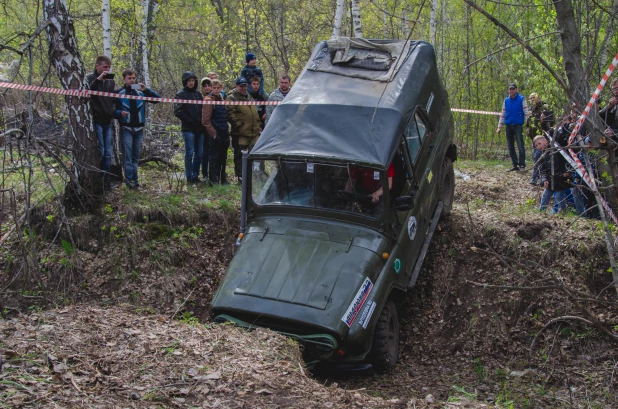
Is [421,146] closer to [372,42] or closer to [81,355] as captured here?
[372,42]

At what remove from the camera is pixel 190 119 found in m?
9.20

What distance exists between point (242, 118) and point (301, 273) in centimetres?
447

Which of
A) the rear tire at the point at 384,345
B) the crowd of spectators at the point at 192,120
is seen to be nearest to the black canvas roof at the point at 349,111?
the rear tire at the point at 384,345

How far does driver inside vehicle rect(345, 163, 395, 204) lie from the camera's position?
609 cm

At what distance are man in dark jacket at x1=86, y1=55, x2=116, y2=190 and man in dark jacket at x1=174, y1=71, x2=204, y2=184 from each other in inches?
46.9

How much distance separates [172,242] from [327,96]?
312 centimetres

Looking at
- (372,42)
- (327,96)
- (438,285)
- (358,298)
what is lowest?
(438,285)

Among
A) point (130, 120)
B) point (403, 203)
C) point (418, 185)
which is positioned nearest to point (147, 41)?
point (130, 120)

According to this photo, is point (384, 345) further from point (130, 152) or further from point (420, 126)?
point (130, 152)

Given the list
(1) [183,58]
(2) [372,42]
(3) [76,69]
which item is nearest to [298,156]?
(2) [372,42]

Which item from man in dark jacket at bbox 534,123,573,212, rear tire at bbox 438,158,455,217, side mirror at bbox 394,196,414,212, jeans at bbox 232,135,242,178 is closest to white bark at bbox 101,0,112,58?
jeans at bbox 232,135,242,178

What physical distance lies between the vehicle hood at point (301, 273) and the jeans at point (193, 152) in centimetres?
341

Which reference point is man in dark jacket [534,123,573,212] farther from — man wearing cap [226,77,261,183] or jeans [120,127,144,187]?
jeans [120,127,144,187]

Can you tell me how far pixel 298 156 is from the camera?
6238 mm
